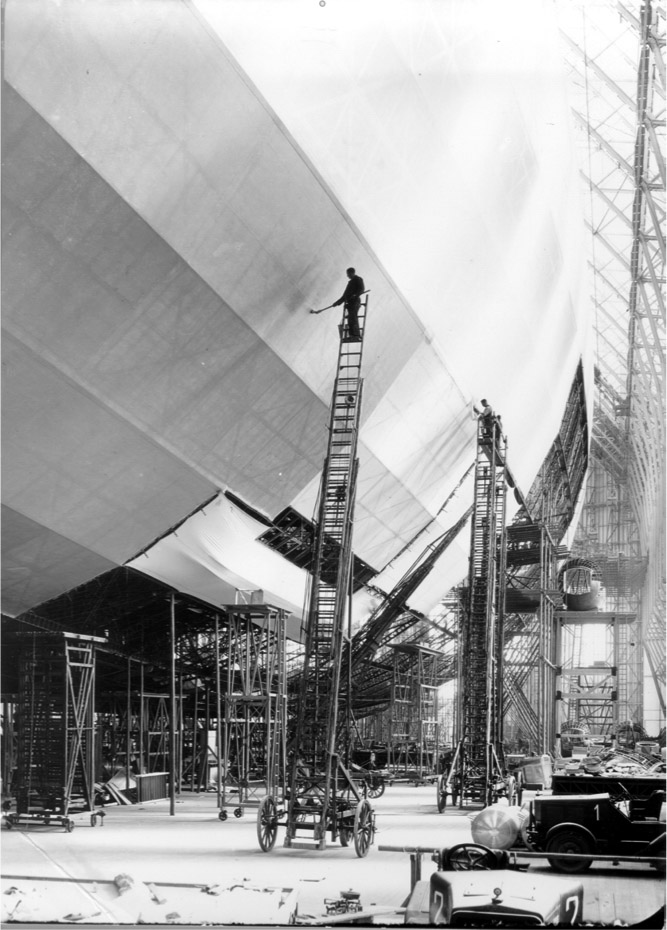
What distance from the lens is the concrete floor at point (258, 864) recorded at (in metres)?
8.39

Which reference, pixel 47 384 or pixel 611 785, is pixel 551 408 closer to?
pixel 611 785

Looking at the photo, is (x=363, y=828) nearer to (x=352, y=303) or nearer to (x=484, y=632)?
(x=484, y=632)

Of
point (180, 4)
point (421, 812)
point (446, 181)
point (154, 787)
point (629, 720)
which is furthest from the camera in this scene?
point (154, 787)

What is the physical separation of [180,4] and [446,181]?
3192 mm

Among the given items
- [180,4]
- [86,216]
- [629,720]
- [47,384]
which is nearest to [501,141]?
[180,4]

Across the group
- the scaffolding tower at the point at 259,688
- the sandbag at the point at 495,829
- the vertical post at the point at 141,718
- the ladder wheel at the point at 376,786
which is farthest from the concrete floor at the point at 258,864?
the vertical post at the point at 141,718

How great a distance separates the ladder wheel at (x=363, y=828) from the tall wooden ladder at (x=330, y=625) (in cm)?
20

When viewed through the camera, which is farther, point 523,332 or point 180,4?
point 523,332

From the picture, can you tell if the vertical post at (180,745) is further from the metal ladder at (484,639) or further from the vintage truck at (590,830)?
the vintage truck at (590,830)

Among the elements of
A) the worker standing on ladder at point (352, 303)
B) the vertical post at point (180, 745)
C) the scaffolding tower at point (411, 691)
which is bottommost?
the vertical post at point (180, 745)

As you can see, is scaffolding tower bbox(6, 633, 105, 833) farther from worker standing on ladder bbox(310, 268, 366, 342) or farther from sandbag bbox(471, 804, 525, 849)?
worker standing on ladder bbox(310, 268, 366, 342)

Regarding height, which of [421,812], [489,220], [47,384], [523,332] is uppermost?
[489,220]

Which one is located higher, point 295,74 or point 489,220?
point 295,74

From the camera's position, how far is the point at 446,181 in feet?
34.3
